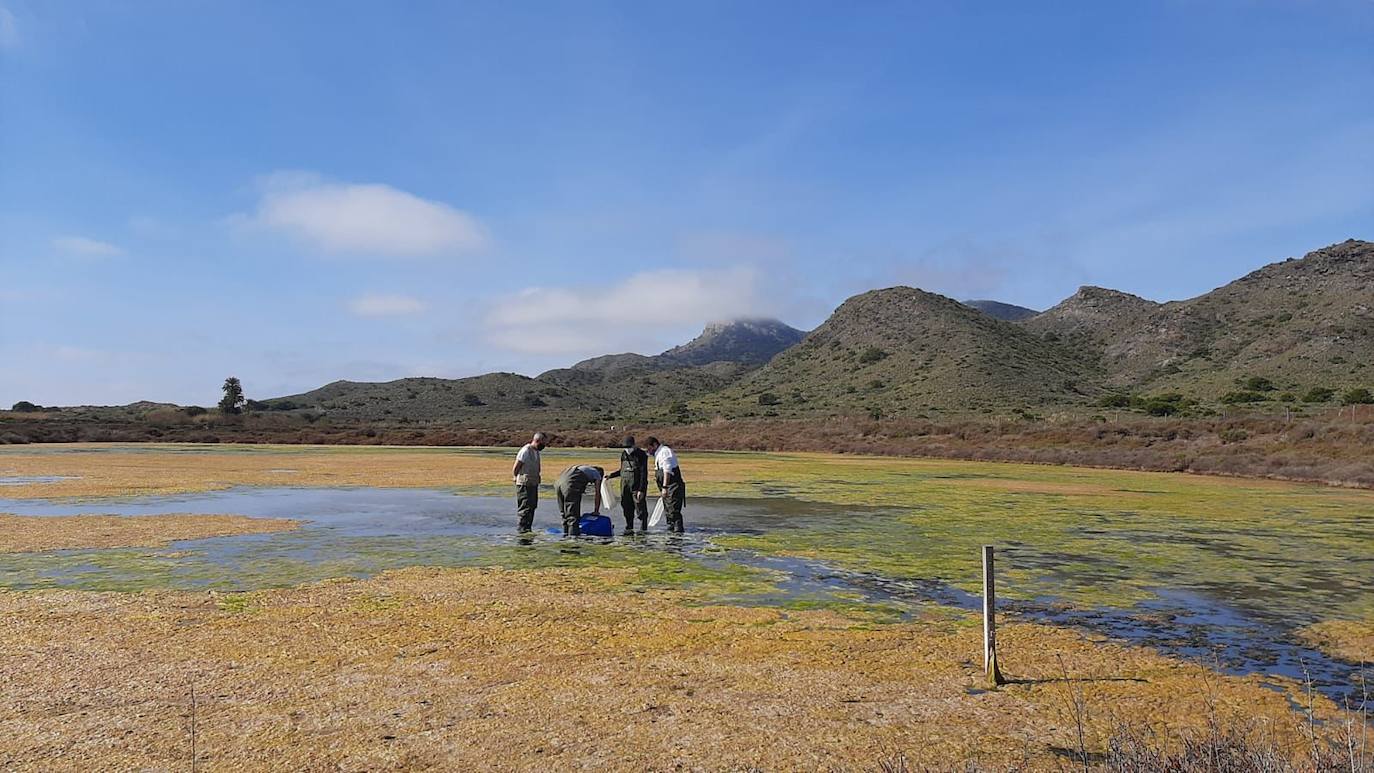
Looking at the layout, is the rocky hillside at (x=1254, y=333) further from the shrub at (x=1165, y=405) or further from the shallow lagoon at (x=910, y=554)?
the shallow lagoon at (x=910, y=554)

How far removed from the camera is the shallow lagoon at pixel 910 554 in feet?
29.9

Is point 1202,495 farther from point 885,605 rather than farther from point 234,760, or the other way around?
point 234,760

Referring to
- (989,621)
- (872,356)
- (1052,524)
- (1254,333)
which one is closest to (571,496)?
(989,621)

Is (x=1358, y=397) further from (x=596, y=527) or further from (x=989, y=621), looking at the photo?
(x=989, y=621)

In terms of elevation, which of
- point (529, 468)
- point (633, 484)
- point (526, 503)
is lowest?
point (526, 503)

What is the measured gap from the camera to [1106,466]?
128ft

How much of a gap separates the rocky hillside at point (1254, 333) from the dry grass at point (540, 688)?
6276 centimetres

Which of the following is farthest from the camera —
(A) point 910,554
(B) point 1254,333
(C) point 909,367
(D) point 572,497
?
(C) point 909,367

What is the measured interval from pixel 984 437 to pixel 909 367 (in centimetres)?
3662

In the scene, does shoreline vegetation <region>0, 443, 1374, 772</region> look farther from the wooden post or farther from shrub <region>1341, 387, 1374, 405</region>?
shrub <region>1341, 387, 1374, 405</region>

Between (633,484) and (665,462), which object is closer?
(665,462)

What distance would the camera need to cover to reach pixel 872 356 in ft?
305

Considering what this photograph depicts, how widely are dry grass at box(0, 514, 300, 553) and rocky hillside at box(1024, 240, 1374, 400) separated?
6398 centimetres

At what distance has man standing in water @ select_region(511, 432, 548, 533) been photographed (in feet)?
47.4
